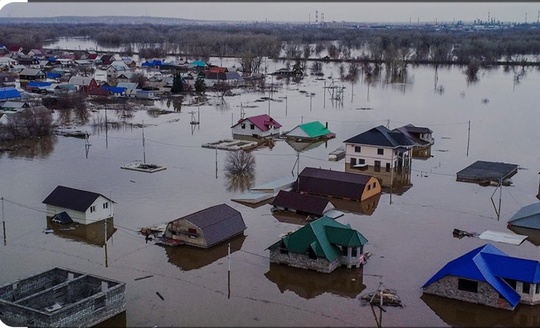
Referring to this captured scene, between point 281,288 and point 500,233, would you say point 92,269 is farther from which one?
point 500,233

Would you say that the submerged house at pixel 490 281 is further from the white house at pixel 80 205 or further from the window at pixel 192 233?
the white house at pixel 80 205

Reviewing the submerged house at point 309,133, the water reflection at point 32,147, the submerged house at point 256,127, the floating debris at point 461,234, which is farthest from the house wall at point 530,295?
the water reflection at point 32,147

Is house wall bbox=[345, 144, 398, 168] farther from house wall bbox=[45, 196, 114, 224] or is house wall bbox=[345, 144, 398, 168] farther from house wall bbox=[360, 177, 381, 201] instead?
house wall bbox=[45, 196, 114, 224]

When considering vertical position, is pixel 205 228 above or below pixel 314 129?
below

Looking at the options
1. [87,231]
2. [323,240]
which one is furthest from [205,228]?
[87,231]

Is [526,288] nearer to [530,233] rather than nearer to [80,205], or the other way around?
[530,233]

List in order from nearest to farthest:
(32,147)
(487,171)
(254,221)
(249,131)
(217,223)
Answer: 1. (217,223)
2. (254,221)
3. (487,171)
4. (32,147)
5. (249,131)

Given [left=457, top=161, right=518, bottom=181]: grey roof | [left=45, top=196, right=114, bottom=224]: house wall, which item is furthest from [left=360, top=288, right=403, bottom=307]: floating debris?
[left=457, top=161, right=518, bottom=181]: grey roof
